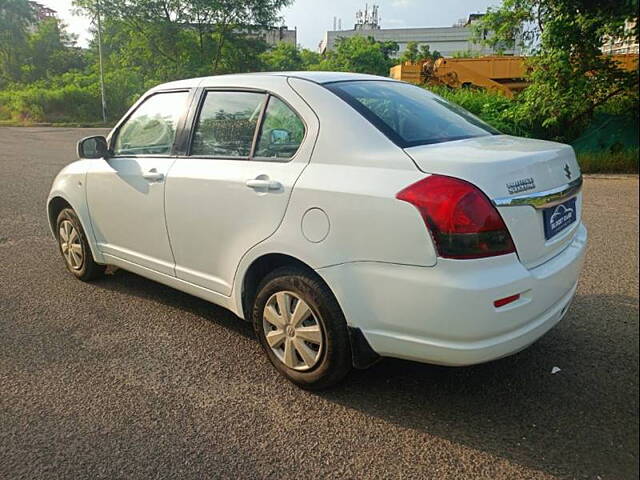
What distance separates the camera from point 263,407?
2.79m

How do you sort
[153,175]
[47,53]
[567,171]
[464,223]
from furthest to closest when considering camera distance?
[47,53] < [153,175] < [567,171] < [464,223]

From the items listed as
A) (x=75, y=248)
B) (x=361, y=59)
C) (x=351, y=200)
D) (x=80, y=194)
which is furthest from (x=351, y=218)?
(x=361, y=59)

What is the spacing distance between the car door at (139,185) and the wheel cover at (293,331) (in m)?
0.99

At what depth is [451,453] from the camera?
A: 7.83 ft

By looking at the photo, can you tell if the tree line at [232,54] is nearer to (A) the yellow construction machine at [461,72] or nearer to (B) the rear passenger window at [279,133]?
(B) the rear passenger window at [279,133]

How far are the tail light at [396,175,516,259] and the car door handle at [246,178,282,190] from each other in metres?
0.89

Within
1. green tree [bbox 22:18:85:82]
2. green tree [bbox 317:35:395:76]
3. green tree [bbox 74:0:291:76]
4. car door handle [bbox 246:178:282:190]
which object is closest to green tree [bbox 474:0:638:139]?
car door handle [bbox 246:178:282:190]

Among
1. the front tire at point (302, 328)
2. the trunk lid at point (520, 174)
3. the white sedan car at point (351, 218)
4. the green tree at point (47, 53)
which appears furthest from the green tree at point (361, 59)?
the trunk lid at point (520, 174)

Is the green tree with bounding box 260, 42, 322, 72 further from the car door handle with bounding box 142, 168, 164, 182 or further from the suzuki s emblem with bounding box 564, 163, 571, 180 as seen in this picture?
the suzuki s emblem with bounding box 564, 163, 571, 180

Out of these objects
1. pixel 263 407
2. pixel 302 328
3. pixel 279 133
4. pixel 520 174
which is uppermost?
pixel 279 133

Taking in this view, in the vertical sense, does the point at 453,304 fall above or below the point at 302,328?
above

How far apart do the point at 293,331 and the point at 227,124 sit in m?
1.37

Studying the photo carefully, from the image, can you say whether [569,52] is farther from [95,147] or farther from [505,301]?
[95,147]

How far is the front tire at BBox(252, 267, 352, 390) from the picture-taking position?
2680 millimetres
